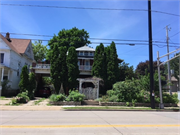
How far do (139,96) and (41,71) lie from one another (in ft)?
55.0

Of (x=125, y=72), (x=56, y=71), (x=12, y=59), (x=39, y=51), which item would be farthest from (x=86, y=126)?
(x=39, y=51)

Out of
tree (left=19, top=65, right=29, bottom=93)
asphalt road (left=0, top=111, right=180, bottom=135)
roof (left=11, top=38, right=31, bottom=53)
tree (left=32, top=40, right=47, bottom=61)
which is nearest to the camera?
asphalt road (left=0, top=111, right=180, bottom=135)

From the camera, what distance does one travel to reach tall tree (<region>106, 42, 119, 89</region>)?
2220cm

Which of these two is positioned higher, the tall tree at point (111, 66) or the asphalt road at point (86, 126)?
the tall tree at point (111, 66)

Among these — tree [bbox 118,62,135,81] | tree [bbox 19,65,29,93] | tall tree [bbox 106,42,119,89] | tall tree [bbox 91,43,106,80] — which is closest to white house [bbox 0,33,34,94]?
tree [bbox 19,65,29,93]

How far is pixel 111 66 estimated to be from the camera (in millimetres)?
22594

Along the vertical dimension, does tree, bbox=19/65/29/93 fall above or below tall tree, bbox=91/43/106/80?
below

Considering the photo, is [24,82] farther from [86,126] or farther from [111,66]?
[86,126]

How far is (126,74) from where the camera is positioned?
25.2m

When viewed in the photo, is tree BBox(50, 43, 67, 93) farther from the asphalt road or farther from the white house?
the asphalt road

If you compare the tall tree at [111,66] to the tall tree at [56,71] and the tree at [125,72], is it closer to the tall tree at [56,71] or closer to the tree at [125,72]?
the tree at [125,72]

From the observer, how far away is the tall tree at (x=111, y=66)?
22.2m

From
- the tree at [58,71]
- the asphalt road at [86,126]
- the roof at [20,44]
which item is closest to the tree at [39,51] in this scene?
the roof at [20,44]

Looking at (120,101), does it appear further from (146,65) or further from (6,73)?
(146,65)
